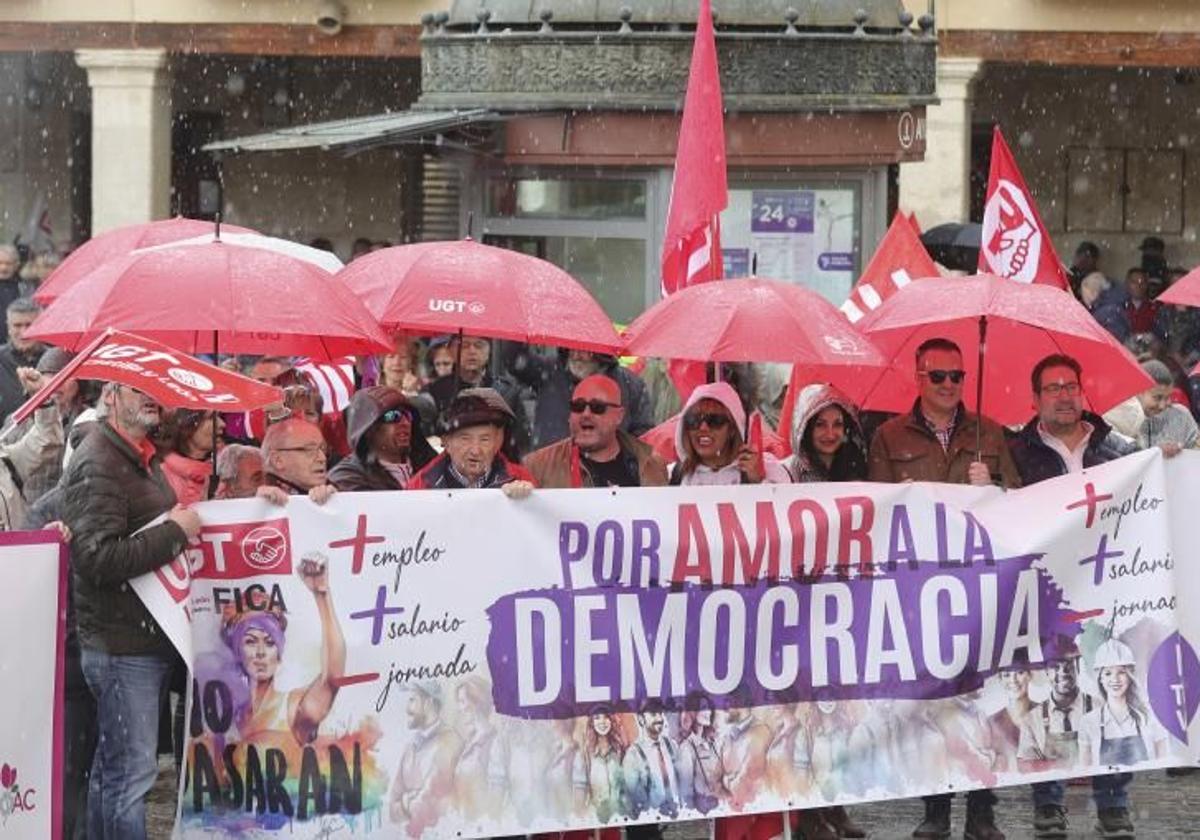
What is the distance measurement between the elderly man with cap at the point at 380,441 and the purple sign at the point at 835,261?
4741 millimetres

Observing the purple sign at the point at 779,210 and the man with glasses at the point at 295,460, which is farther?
the purple sign at the point at 779,210

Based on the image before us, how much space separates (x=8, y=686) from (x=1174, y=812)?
464cm

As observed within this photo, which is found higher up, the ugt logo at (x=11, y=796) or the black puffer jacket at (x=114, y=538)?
the black puffer jacket at (x=114, y=538)

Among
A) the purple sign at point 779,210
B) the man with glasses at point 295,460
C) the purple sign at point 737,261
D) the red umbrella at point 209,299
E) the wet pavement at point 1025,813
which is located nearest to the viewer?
the man with glasses at point 295,460

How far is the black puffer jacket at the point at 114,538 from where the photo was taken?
26.5ft

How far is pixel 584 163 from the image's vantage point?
13.7 metres

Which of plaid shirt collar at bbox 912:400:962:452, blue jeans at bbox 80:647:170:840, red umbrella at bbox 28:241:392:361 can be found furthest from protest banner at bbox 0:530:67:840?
plaid shirt collar at bbox 912:400:962:452

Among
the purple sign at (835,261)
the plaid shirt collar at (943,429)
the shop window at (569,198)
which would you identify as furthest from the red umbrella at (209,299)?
the purple sign at (835,261)

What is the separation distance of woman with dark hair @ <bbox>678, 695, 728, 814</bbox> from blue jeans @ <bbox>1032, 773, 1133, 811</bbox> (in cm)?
137

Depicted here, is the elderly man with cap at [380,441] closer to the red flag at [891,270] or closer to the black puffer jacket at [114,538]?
the black puffer jacket at [114,538]

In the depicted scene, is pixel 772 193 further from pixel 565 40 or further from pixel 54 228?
pixel 54 228

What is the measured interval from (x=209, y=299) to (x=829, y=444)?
84.4 inches

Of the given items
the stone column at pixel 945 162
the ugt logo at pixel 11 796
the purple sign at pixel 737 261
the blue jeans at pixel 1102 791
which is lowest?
the blue jeans at pixel 1102 791

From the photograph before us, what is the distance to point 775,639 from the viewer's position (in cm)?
898
